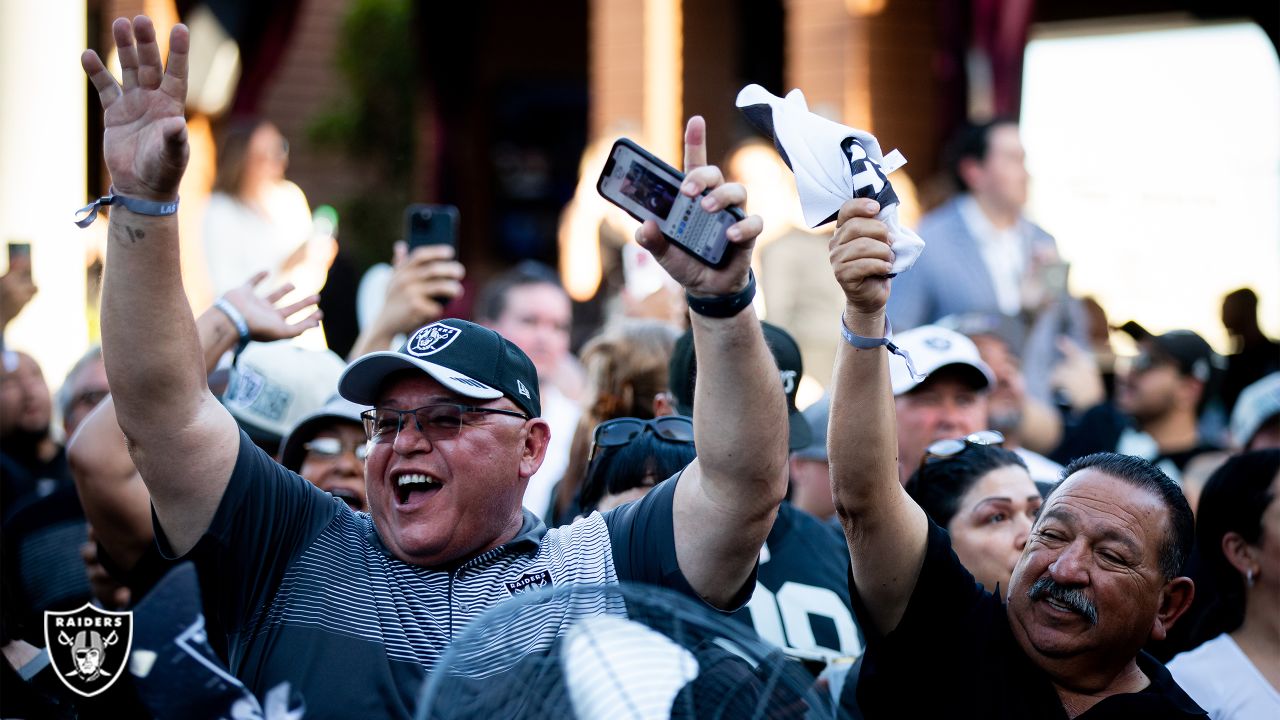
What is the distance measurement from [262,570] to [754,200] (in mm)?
5157

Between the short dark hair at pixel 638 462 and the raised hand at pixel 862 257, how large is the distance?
3.33 ft

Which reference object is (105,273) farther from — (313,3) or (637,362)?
(313,3)

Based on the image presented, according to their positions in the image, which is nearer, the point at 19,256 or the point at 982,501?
the point at 982,501

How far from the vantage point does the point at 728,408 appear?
3088 millimetres

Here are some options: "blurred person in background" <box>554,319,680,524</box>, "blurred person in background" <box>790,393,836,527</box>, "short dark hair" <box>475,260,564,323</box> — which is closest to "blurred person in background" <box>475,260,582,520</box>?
"short dark hair" <box>475,260,564,323</box>

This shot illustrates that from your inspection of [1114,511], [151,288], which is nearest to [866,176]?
[1114,511]

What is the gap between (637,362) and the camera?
5004 mm

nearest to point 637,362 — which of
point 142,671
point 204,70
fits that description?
point 142,671

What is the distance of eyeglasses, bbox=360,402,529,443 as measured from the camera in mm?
3393

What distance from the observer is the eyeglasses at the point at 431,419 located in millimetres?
3393

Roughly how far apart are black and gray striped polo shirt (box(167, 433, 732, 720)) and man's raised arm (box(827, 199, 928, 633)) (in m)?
0.30

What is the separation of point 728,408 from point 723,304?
0.70ft

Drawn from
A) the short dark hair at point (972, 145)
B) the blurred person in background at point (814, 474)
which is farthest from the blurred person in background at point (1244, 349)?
the blurred person in background at point (814, 474)

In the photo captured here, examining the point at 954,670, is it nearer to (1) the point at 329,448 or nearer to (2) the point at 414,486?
(2) the point at 414,486
